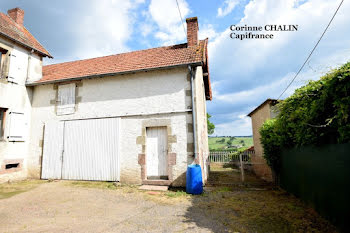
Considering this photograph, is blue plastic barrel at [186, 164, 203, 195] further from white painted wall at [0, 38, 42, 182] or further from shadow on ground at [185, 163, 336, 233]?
white painted wall at [0, 38, 42, 182]

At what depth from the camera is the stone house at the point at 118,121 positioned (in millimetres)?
7148

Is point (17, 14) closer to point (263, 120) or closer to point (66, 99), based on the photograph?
point (66, 99)

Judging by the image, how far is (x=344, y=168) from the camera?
328cm

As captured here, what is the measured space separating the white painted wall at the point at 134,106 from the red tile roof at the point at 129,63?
0.31 meters

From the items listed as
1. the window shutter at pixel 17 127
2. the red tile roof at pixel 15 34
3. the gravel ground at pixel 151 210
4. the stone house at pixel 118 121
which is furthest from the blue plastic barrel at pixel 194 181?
the red tile roof at pixel 15 34

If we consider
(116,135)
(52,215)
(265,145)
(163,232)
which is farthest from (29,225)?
(265,145)

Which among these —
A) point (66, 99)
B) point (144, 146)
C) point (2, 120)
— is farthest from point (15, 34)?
point (144, 146)

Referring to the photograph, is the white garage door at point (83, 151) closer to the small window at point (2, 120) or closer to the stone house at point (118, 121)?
the stone house at point (118, 121)

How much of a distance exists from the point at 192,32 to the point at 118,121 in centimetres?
532

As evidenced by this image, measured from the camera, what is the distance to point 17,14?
10062 mm

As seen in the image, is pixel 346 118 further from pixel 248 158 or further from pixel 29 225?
pixel 248 158

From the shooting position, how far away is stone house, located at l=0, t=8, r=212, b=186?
281 inches

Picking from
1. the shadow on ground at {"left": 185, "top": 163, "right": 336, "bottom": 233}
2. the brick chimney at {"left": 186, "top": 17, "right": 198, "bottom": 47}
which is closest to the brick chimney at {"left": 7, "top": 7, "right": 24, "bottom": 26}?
the brick chimney at {"left": 186, "top": 17, "right": 198, "bottom": 47}

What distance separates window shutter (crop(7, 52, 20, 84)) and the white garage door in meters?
2.39
